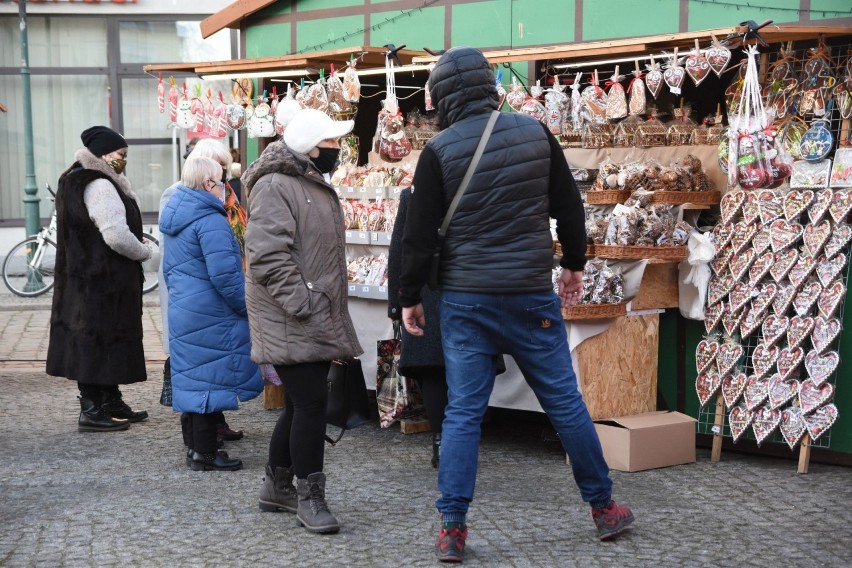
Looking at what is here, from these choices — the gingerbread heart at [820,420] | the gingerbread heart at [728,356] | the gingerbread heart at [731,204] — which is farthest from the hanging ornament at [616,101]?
the gingerbread heart at [820,420]

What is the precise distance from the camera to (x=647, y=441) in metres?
5.92

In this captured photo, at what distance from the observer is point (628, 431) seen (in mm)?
5863

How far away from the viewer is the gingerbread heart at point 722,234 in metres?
6.10

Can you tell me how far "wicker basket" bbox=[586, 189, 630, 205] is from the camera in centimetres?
640

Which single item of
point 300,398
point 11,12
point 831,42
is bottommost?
point 300,398

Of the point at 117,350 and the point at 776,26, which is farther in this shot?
the point at 117,350

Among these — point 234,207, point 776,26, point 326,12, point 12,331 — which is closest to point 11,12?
point 12,331

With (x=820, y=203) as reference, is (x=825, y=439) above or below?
below

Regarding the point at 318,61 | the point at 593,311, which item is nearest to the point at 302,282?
the point at 593,311

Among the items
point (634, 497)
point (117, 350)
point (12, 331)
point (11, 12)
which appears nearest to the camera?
point (634, 497)

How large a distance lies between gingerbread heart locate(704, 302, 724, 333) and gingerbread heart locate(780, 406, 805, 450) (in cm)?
57

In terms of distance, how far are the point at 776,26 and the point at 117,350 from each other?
→ 4168 mm

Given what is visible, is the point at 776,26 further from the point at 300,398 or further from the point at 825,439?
the point at 300,398

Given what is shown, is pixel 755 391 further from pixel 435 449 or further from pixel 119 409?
pixel 119 409
